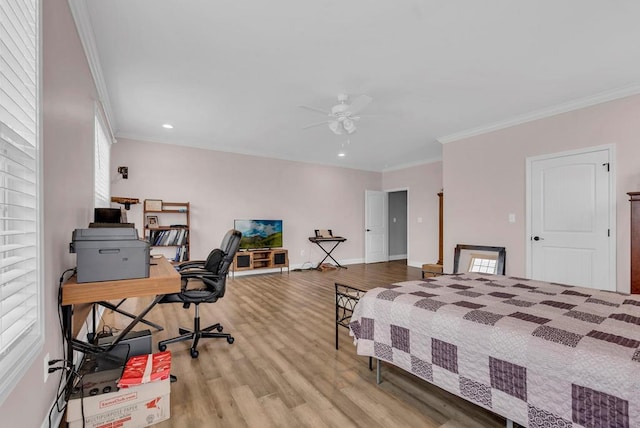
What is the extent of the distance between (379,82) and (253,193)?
12.3 feet

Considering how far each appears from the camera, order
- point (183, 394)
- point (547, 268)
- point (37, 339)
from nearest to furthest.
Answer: point (37, 339)
point (183, 394)
point (547, 268)

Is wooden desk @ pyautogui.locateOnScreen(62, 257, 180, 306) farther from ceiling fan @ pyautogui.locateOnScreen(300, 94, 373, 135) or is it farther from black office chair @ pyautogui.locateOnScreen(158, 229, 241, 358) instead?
ceiling fan @ pyautogui.locateOnScreen(300, 94, 373, 135)

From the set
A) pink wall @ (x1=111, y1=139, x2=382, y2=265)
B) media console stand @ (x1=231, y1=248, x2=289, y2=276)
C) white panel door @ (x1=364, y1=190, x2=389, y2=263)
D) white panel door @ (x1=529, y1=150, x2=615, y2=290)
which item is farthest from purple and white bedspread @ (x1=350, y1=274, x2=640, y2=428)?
white panel door @ (x1=364, y1=190, x2=389, y2=263)

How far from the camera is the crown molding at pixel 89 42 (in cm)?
197

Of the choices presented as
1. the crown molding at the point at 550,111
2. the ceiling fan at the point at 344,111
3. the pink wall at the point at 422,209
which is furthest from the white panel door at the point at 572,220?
the pink wall at the point at 422,209

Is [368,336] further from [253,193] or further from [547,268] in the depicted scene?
[253,193]

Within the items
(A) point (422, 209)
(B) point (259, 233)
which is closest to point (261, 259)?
(B) point (259, 233)

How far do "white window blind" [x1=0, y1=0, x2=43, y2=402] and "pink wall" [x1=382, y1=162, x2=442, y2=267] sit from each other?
6.61 meters

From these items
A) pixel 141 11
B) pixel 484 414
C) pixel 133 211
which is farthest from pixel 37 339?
pixel 133 211

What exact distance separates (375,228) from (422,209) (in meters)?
1.42

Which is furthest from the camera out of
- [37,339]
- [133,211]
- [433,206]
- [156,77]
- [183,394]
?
[433,206]

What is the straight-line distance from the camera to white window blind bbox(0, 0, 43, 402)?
3.39 ft

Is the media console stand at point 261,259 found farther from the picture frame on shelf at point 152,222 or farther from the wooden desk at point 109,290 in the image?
the wooden desk at point 109,290

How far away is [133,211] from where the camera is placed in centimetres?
499
